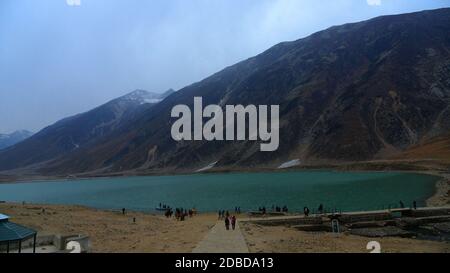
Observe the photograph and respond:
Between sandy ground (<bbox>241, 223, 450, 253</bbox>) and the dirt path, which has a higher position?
the dirt path

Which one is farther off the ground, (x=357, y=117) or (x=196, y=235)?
(x=357, y=117)

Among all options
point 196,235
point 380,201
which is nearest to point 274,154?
point 380,201

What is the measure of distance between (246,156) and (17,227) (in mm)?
160548

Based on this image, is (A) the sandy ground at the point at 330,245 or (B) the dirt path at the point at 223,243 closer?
(B) the dirt path at the point at 223,243

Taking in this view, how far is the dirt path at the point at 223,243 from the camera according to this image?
21672 millimetres

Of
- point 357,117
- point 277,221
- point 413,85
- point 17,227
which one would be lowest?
point 277,221

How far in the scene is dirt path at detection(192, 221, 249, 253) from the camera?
71.1ft

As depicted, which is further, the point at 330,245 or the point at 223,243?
the point at 330,245

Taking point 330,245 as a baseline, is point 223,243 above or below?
above

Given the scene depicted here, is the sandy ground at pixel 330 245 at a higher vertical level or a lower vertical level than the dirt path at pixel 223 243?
lower

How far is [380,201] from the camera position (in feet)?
191

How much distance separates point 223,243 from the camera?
24.7 m

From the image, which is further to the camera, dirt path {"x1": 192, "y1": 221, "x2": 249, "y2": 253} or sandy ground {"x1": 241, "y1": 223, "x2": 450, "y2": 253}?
sandy ground {"x1": 241, "y1": 223, "x2": 450, "y2": 253}
